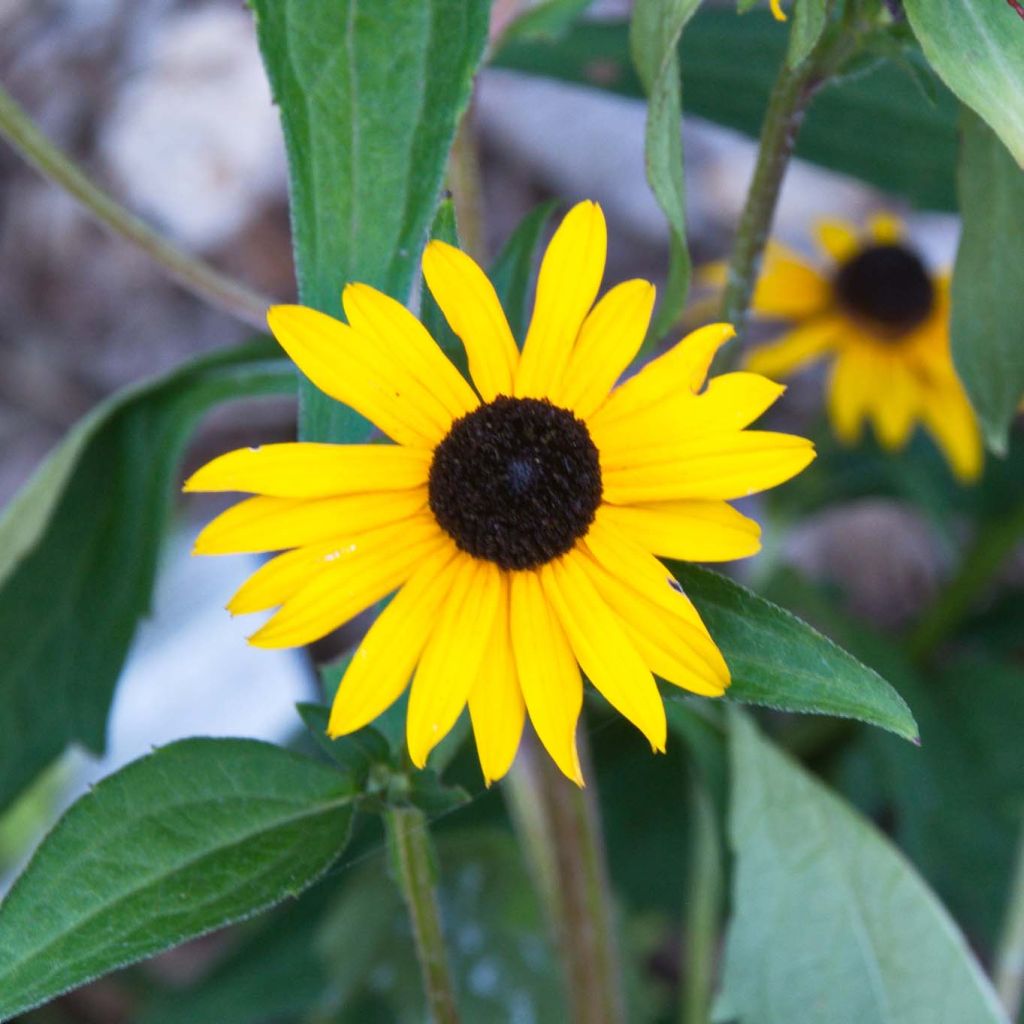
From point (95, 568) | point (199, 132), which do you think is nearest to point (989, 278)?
point (95, 568)

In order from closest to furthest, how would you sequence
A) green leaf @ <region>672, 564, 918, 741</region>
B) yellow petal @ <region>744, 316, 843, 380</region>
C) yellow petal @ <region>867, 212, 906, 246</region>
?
green leaf @ <region>672, 564, 918, 741</region> < yellow petal @ <region>744, 316, 843, 380</region> < yellow petal @ <region>867, 212, 906, 246</region>

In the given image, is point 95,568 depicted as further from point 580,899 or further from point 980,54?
point 980,54

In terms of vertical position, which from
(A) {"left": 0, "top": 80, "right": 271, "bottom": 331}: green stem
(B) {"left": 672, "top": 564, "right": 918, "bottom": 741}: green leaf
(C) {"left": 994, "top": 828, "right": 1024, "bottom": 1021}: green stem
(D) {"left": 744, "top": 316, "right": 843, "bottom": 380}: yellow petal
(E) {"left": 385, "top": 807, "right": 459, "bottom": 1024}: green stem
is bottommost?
(C) {"left": 994, "top": 828, "right": 1024, "bottom": 1021}: green stem

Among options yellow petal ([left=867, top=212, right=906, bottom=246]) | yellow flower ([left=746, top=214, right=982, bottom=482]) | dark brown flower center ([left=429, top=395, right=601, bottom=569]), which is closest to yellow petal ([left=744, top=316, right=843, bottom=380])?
yellow flower ([left=746, top=214, right=982, bottom=482])

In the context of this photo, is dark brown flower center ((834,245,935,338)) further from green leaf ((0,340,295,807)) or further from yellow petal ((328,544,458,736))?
yellow petal ((328,544,458,736))

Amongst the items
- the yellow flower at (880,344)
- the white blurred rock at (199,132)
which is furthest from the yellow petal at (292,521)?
the white blurred rock at (199,132)

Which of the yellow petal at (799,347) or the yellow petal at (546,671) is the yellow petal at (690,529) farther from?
the yellow petal at (799,347)

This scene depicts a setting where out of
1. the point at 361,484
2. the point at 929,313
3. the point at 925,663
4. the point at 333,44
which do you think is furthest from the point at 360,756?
the point at 925,663

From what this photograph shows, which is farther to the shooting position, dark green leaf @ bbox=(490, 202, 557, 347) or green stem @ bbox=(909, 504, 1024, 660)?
green stem @ bbox=(909, 504, 1024, 660)
